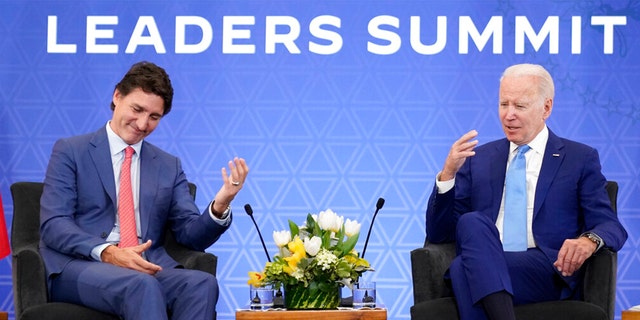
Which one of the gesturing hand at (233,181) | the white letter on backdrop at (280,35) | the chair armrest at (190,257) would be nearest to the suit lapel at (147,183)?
the chair armrest at (190,257)

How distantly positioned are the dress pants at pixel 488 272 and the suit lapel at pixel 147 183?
1.28 meters

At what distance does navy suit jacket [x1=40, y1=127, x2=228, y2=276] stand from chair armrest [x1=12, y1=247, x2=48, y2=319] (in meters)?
0.11

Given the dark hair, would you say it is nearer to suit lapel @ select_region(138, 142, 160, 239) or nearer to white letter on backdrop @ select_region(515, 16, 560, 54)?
suit lapel @ select_region(138, 142, 160, 239)

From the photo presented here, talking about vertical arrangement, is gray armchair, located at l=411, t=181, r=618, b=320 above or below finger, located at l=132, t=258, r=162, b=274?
below

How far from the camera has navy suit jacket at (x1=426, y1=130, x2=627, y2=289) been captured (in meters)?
3.98

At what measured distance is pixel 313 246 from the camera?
367 centimetres

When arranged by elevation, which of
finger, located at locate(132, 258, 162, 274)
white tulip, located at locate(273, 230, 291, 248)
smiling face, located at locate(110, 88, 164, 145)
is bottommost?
finger, located at locate(132, 258, 162, 274)

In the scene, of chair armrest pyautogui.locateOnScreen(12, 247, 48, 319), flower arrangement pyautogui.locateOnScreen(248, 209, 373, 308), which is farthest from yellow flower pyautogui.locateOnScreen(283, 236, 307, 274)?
chair armrest pyautogui.locateOnScreen(12, 247, 48, 319)

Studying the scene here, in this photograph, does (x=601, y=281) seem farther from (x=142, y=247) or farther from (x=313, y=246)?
(x=142, y=247)

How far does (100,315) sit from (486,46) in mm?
2716

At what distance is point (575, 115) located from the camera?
536 centimetres

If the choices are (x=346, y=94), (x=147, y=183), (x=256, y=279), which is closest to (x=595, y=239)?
(x=256, y=279)

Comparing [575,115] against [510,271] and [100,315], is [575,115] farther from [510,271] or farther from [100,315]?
[100,315]

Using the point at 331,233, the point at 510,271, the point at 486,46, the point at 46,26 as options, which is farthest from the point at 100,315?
the point at 486,46
